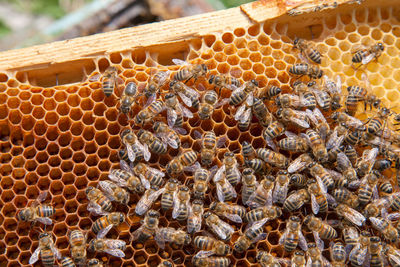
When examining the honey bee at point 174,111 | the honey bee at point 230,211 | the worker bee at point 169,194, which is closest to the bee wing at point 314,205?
the honey bee at point 230,211

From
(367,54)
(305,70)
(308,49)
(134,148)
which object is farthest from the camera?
(367,54)

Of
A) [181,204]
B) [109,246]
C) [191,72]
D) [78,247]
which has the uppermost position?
[191,72]

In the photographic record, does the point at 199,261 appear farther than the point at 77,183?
No

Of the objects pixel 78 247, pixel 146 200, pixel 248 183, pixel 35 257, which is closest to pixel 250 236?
pixel 248 183

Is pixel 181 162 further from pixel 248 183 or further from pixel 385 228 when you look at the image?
pixel 385 228

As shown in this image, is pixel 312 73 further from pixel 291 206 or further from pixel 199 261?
pixel 199 261

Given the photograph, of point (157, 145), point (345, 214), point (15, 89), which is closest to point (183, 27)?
point (157, 145)
